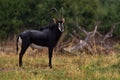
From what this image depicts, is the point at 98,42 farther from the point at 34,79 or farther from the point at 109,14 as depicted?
the point at 34,79

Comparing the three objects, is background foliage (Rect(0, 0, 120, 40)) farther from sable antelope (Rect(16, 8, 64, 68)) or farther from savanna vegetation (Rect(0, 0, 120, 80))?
sable antelope (Rect(16, 8, 64, 68))

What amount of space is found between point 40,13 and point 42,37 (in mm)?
7110

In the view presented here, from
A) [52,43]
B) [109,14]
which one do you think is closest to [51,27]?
[52,43]

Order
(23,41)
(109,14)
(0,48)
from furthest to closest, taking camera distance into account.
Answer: (109,14), (0,48), (23,41)

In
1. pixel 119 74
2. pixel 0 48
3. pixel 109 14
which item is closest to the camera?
pixel 119 74

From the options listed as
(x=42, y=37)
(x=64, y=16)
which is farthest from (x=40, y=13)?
(x=42, y=37)

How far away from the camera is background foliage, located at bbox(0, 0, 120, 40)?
768 inches

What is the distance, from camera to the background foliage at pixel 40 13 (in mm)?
19500

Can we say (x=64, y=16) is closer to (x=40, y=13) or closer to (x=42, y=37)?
(x=40, y=13)

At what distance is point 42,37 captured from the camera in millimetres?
12766

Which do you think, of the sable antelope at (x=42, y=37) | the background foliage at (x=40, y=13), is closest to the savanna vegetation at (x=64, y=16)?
the background foliage at (x=40, y=13)

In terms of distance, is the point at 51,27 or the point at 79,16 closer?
the point at 51,27

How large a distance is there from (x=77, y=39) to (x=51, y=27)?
6.48 meters

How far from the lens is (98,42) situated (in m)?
19.0
